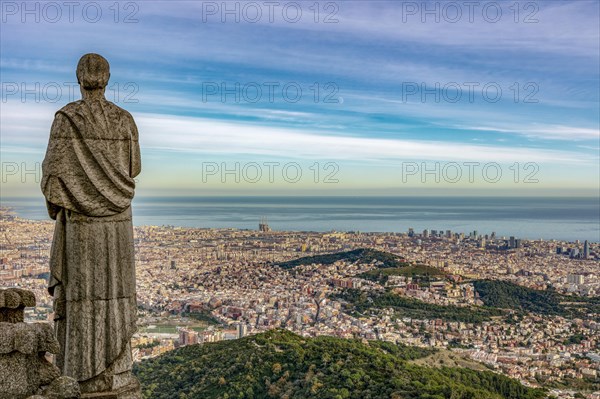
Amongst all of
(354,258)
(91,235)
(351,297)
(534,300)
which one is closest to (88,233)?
(91,235)

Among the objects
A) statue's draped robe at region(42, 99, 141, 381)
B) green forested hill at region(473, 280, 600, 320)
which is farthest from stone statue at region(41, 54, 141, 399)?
green forested hill at region(473, 280, 600, 320)

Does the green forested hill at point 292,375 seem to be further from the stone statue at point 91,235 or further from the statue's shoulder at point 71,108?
the statue's shoulder at point 71,108

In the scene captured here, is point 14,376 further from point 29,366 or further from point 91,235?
point 91,235

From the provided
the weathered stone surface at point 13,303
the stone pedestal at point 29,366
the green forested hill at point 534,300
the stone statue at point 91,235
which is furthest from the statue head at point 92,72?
the green forested hill at point 534,300

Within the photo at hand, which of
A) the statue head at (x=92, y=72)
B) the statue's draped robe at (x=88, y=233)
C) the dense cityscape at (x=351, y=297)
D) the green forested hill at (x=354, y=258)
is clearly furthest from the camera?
the green forested hill at (x=354, y=258)

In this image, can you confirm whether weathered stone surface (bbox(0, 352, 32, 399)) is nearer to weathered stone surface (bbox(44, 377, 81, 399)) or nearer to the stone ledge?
weathered stone surface (bbox(44, 377, 81, 399))

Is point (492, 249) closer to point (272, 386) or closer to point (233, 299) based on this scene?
point (233, 299)

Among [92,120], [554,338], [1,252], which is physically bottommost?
[554,338]

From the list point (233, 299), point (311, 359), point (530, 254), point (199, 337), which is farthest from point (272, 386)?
point (530, 254)
